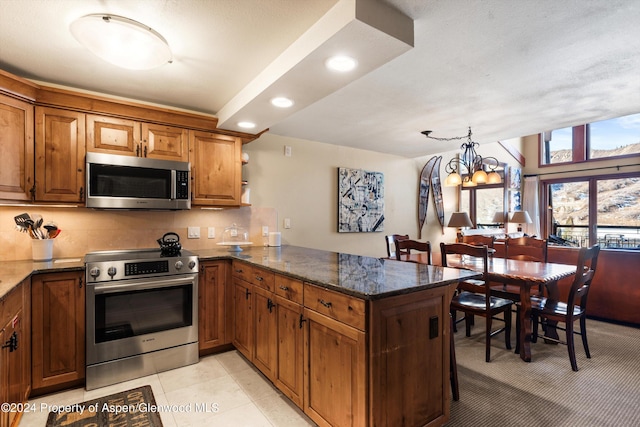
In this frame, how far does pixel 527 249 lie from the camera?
12.8ft

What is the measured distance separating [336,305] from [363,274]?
0.34 m

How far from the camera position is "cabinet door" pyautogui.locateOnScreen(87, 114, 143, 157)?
2.65m

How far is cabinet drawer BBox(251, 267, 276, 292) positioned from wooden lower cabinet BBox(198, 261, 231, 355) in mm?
522

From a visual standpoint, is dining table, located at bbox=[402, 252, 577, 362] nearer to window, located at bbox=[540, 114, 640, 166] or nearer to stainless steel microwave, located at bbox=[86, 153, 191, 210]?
stainless steel microwave, located at bbox=[86, 153, 191, 210]

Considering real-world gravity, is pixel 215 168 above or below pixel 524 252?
above

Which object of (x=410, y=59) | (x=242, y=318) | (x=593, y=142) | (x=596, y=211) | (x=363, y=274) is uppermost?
(x=593, y=142)

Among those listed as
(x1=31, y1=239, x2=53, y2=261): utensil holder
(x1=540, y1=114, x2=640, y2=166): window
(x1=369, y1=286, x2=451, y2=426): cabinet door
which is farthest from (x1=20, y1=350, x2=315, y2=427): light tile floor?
(x1=540, y1=114, x2=640, y2=166): window

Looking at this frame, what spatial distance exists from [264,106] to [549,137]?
8.12m

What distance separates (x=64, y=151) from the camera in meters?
2.53

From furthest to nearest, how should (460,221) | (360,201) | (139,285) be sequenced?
(460,221)
(360,201)
(139,285)

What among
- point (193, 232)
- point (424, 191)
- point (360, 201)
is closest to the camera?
point (193, 232)

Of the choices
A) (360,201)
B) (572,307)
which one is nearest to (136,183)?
(360,201)

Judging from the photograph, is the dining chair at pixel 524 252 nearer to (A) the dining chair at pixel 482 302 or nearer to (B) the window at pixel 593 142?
(A) the dining chair at pixel 482 302

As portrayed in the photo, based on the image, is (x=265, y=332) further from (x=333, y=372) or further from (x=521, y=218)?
(x=521, y=218)
